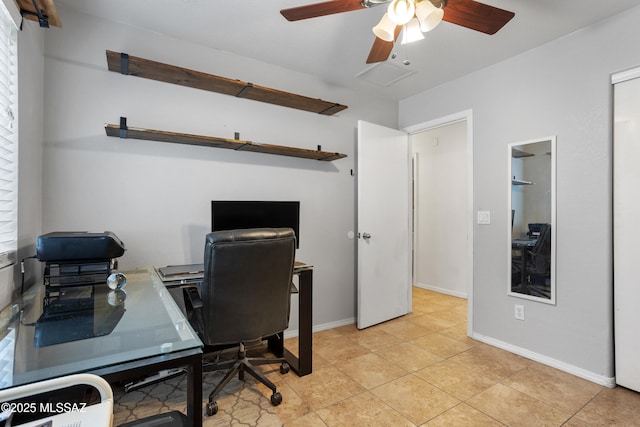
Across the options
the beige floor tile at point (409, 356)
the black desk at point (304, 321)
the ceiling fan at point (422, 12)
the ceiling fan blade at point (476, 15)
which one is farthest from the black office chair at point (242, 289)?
the ceiling fan blade at point (476, 15)

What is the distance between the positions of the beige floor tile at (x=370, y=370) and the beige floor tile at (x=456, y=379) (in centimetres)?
19

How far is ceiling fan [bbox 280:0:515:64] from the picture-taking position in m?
1.45

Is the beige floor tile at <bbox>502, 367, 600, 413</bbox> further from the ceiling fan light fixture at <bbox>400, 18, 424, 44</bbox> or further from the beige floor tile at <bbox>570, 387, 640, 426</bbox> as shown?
the ceiling fan light fixture at <bbox>400, 18, 424, 44</bbox>

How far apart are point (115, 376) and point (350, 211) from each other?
2.72 meters

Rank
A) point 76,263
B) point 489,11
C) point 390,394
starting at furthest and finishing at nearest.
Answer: point 390,394 → point 76,263 → point 489,11

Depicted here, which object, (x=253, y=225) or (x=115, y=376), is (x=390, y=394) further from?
(x=115, y=376)

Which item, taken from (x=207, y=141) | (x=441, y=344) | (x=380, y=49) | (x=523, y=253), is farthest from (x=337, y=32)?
(x=441, y=344)

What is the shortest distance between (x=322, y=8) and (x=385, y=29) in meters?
0.33

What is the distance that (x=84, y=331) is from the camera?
1109 millimetres

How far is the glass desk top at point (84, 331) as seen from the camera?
86 centimetres

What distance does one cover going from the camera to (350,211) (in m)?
3.38

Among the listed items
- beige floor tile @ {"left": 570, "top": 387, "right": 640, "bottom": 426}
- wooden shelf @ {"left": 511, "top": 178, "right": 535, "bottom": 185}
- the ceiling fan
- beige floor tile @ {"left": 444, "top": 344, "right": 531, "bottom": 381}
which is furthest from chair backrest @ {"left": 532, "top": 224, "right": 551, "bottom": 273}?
the ceiling fan

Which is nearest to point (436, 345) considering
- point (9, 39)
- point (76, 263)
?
point (76, 263)

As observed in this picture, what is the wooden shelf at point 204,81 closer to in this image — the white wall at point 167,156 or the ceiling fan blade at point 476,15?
the white wall at point 167,156
